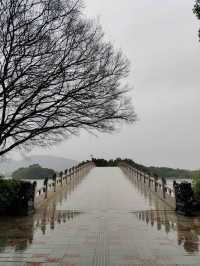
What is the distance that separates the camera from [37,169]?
97.9ft

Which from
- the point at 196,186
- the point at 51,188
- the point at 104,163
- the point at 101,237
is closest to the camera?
the point at 101,237

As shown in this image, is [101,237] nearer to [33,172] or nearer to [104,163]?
[33,172]

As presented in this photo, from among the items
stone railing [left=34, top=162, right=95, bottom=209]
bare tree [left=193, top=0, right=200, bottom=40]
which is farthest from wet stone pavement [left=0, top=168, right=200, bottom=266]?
bare tree [left=193, top=0, right=200, bottom=40]

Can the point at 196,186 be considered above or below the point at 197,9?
below

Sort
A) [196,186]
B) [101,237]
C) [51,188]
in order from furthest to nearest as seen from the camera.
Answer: [51,188]
[196,186]
[101,237]

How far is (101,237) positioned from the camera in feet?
31.3

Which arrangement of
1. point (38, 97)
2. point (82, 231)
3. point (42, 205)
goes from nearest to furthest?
point (82, 231) → point (38, 97) → point (42, 205)

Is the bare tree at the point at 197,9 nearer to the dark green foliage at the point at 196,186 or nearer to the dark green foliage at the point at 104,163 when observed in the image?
the dark green foliage at the point at 196,186

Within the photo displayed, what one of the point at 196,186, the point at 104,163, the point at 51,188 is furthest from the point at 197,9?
the point at 104,163

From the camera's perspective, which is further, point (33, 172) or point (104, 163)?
point (104, 163)

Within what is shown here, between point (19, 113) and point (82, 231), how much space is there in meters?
6.12

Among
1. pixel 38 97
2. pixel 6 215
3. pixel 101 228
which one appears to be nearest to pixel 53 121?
pixel 38 97

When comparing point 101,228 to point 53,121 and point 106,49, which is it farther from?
A: point 106,49

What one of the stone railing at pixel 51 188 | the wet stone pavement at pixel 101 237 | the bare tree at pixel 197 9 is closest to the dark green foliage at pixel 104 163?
the stone railing at pixel 51 188
